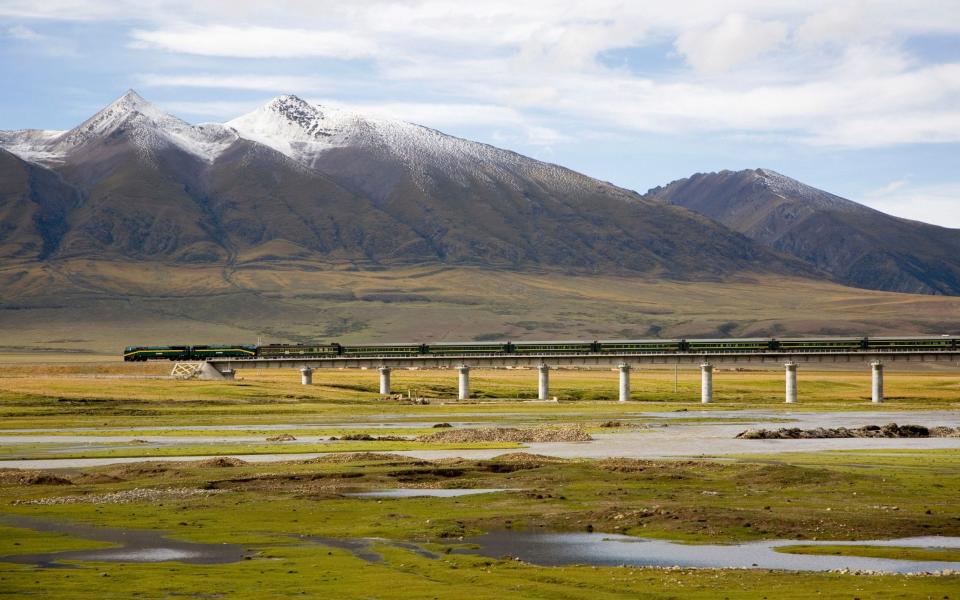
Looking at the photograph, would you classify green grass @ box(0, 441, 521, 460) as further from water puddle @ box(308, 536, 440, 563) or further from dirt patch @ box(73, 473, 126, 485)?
water puddle @ box(308, 536, 440, 563)

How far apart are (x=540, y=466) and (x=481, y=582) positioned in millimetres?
28859

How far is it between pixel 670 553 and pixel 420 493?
16.8 m

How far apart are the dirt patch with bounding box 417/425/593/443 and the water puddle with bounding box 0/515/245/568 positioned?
40.2 m

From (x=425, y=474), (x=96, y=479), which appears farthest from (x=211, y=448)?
(x=425, y=474)

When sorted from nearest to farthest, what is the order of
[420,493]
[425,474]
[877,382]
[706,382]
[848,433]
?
1. [420,493]
2. [425,474]
3. [848,433]
4. [706,382]
5. [877,382]

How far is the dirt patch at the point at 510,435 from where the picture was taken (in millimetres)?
83938

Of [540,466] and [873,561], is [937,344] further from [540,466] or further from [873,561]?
[873,561]

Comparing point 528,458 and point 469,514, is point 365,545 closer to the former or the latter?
point 469,514

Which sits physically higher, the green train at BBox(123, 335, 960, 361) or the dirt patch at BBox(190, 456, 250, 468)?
the green train at BBox(123, 335, 960, 361)

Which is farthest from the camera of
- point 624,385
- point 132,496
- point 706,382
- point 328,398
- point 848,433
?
point 624,385

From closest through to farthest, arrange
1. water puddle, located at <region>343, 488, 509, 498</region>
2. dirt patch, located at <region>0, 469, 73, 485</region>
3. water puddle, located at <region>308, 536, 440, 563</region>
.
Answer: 1. water puddle, located at <region>308, 536, 440, 563</region>
2. water puddle, located at <region>343, 488, 509, 498</region>
3. dirt patch, located at <region>0, 469, 73, 485</region>

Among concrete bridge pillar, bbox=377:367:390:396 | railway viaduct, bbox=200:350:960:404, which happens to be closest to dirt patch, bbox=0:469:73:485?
railway viaduct, bbox=200:350:960:404

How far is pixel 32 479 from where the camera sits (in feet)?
185

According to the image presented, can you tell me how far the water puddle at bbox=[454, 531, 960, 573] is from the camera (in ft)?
121
